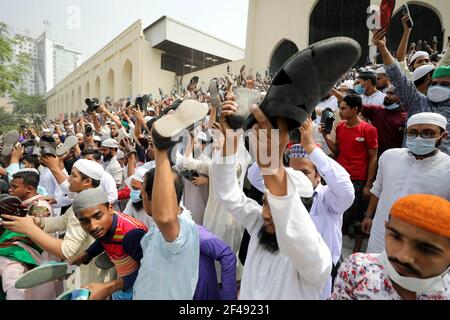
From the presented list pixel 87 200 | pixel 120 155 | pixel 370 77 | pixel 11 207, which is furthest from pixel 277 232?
pixel 120 155

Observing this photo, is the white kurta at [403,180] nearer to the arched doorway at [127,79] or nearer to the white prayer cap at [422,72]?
the white prayer cap at [422,72]

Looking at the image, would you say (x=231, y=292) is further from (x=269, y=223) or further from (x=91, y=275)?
(x=91, y=275)

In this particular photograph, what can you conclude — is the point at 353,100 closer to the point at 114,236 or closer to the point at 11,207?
the point at 114,236

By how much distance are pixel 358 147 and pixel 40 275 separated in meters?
2.77

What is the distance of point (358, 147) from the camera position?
300 cm

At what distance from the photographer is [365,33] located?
51.0 ft

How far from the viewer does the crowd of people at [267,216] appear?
3.33ft

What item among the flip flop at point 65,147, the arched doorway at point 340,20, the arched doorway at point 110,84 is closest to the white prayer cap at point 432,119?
the flip flop at point 65,147

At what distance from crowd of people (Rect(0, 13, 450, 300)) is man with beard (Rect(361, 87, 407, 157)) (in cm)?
1

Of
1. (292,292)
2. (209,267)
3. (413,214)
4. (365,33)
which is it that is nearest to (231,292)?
(209,267)

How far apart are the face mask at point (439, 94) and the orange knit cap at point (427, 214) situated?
1773 millimetres

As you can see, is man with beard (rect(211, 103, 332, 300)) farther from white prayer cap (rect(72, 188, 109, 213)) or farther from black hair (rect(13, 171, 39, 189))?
black hair (rect(13, 171, 39, 189))

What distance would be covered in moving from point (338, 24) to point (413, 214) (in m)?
17.4

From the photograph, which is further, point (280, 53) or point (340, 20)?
point (280, 53)
